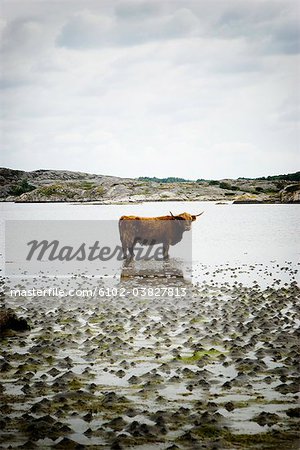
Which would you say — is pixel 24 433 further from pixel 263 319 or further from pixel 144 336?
pixel 263 319

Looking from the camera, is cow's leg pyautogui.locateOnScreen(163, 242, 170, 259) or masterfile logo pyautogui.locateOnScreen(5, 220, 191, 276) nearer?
masterfile logo pyautogui.locateOnScreen(5, 220, 191, 276)

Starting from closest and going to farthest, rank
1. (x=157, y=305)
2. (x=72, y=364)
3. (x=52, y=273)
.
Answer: (x=72, y=364) → (x=157, y=305) → (x=52, y=273)

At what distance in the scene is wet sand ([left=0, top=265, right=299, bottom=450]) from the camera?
28.5 feet

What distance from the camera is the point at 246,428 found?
29.3ft

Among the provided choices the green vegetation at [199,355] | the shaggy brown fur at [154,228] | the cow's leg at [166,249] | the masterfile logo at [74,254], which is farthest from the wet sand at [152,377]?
the cow's leg at [166,249]

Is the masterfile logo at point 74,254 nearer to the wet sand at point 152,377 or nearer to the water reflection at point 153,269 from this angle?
the water reflection at point 153,269

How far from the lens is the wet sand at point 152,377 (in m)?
8.70

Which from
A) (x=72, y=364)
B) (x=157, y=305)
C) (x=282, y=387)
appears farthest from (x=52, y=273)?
(x=282, y=387)

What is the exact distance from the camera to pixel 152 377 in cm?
1136

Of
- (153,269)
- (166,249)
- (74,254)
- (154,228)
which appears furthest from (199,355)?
(74,254)

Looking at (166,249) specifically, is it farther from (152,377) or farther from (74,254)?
(152,377)

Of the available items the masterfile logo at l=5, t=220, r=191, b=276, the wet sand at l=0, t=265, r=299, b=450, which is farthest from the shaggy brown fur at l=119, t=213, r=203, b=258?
the wet sand at l=0, t=265, r=299, b=450

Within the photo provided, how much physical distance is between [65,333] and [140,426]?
22.3 ft

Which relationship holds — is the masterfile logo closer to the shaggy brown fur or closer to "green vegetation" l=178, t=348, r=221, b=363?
the shaggy brown fur
